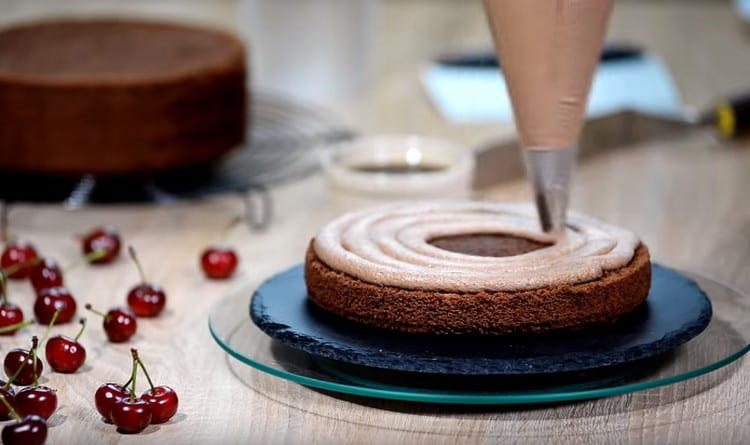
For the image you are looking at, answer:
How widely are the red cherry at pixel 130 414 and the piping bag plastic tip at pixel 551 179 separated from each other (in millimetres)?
328

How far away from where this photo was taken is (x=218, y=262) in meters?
1.22

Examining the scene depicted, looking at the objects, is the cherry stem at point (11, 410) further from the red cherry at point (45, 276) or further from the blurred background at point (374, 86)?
the blurred background at point (374, 86)

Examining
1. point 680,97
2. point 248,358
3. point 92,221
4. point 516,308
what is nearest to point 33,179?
point 92,221

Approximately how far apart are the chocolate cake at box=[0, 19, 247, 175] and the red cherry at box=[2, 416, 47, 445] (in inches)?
23.8

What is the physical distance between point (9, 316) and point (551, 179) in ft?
1.49

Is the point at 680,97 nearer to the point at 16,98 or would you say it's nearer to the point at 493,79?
the point at 493,79

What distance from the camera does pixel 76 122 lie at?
136 centimetres

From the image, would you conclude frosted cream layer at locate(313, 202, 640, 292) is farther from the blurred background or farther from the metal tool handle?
the metal tool handle

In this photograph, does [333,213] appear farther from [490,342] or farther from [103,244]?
[490,342]

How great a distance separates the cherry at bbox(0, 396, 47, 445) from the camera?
2.60ft

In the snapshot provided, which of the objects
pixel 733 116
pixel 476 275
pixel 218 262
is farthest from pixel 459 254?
pixel 733 116

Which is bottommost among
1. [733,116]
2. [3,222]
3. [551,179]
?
[3,222]

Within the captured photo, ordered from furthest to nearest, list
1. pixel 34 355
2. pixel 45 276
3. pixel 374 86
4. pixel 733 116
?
pixel 374 86, pixel 733 116, pixel 45 276, pixel 34 355

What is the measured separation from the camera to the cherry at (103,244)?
1271 millimetres
